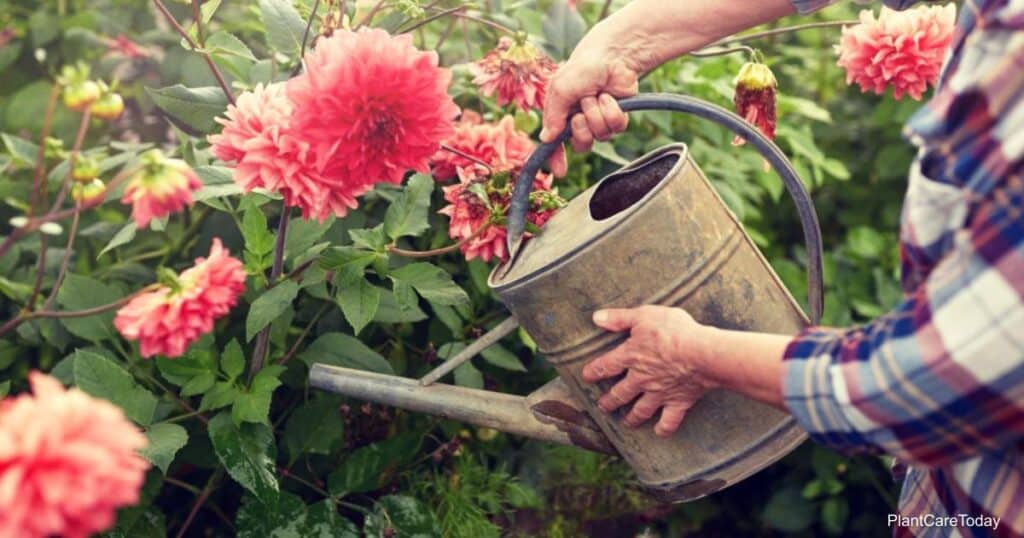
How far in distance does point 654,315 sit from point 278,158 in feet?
1.48

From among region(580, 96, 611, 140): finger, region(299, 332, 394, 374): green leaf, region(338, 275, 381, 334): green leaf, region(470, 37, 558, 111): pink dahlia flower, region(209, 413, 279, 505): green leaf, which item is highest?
region(580, 96, 611, 140): finger

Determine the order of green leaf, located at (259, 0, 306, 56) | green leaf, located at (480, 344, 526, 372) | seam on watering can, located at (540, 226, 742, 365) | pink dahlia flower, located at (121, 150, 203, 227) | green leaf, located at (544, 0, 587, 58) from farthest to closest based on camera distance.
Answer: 1. green leaf, located at (544, 0, 587, 58)
2. green leaf, located at (480, 344, 526, 372)
3. green leaf, located at (259, 0, 306, 56)
4. seam on watering can, located at (540, 226, 742, 365)
5. pink dahlia flower, located at (121, 150, 203, 227)

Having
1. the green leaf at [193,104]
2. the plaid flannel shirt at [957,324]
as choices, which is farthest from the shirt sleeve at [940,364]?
the green leaf at [193,104]

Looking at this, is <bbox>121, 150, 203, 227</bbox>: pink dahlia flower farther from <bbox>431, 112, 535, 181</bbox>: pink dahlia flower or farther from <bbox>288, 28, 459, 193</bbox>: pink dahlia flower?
<bbox>431, 112, 535, 181</bbox>: pink dahlia flower

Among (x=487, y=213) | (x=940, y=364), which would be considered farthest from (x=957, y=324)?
(x=487, y=213)

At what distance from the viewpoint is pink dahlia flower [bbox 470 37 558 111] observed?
1.57m

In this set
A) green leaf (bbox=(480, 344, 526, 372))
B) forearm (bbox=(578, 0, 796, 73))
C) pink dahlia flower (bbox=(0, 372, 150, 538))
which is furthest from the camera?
green leaf (bbox=(480, 344, 526, 372))

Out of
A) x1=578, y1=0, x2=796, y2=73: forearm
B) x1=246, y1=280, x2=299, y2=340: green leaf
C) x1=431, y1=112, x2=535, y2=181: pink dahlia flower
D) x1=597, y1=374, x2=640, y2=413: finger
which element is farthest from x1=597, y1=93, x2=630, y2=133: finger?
x1=246, y1=280, x2=299, y2=340: green leaf

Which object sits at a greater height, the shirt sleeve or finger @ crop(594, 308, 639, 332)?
the shirt sleeve

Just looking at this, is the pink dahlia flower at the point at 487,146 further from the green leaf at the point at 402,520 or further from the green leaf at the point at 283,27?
the green leaf at the point at 402,520

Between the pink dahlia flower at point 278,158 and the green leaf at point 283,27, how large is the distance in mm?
307

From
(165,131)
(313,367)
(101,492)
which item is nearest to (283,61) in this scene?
(313,367)

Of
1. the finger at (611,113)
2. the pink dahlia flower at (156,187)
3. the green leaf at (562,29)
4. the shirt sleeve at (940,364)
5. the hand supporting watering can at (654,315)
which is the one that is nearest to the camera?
the shirt sleeve at (940,364)

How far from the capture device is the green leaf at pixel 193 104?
1619 mm
